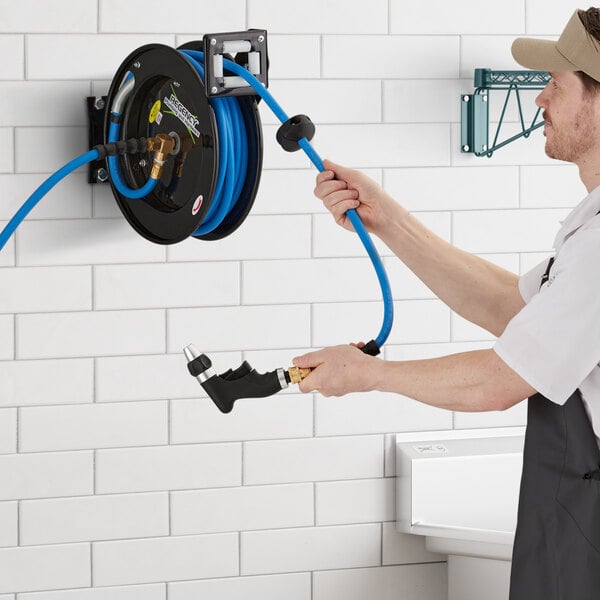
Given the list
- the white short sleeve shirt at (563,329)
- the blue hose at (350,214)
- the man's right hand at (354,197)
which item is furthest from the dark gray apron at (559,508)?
the man's right hand at (354,197)

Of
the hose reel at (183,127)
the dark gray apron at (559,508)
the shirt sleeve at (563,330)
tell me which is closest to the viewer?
the shirt sleeve at (563,330)

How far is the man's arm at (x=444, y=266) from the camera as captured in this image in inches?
77.0

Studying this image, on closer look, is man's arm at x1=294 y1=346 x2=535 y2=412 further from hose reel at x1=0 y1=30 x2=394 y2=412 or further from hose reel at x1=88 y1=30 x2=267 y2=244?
hose reel at x1=88 y1=30 x2=267 y2=244

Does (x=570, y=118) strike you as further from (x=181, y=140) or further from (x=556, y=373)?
(x=181, y=140)

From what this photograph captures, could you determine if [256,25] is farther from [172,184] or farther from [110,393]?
[110,393]

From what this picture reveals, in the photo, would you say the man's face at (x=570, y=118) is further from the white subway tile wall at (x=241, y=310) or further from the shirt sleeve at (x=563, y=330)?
the white subway tile wall at (x=241, y=310)

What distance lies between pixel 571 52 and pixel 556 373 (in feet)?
1.59

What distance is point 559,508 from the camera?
1.62 m

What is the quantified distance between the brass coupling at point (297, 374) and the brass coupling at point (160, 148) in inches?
17.7

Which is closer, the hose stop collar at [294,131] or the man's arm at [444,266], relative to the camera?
the hose stop collar at [294,131]

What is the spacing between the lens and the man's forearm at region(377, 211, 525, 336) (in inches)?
77.5

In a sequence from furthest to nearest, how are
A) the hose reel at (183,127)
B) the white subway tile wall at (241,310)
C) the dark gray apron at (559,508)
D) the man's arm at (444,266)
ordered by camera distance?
1. the white subway tile wall at (241,310)
2. the man's arm at (444,266)
3. the hose reel at (183,127)
4. the dark gray apron at (559,508)

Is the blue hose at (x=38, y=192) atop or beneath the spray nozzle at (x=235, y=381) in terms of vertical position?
atop

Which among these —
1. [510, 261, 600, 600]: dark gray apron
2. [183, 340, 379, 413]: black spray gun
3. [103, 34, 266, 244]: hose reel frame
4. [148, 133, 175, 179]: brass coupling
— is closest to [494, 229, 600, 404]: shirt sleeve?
[510, 261, 600, 600]: dark gray apron
